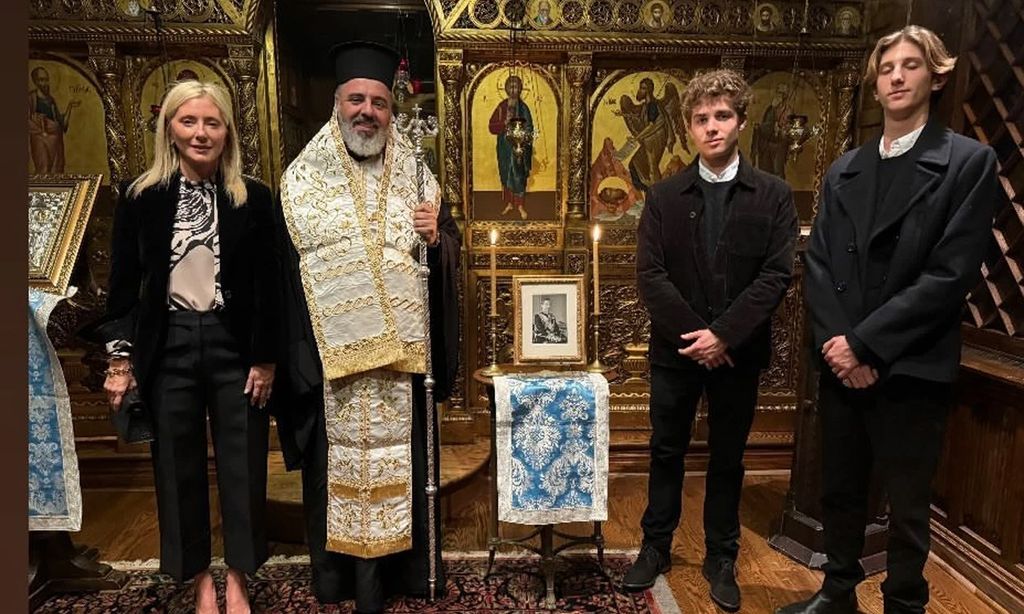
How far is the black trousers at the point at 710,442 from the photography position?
9.00ft

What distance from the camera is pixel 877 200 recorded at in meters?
2.32

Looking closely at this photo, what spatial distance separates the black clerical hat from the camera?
243 centimetres

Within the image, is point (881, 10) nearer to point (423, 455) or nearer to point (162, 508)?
point (423, 455)

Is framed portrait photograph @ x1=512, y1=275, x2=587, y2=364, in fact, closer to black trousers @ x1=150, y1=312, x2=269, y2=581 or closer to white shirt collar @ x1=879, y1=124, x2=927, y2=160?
black trousers @ x1=150, y1=312, x2=269, y2=581

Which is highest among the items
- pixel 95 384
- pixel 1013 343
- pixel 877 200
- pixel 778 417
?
pixel 877 200

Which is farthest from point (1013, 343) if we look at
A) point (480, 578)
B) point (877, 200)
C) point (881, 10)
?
point (480, 578)

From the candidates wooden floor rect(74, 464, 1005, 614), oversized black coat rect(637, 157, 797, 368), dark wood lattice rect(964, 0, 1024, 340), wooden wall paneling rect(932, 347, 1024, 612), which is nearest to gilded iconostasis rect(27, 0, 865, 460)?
wooden floor rect(74, 464, 1005, 614)

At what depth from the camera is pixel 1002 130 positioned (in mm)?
3014

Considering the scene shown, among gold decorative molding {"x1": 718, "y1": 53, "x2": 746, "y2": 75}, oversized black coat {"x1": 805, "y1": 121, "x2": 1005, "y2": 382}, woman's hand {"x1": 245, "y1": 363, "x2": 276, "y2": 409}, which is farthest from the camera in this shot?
gold decorative molding {"x1": 718, "y1": 53, "x2": 746, "y2": 75}

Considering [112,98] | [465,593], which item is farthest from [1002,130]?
[112,98]

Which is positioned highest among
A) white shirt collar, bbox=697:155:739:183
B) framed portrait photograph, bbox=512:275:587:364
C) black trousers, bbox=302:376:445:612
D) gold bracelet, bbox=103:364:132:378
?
white shirt collar, bbox=697:155:739:183

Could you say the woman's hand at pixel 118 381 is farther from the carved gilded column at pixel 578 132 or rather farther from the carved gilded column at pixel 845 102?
the carved gilded column at pixel 845 102

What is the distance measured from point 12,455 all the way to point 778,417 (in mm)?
4573

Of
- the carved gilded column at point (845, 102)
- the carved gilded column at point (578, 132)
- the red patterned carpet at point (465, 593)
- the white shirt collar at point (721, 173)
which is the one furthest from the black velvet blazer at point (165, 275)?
the carved gilded column at point (845, 102)
